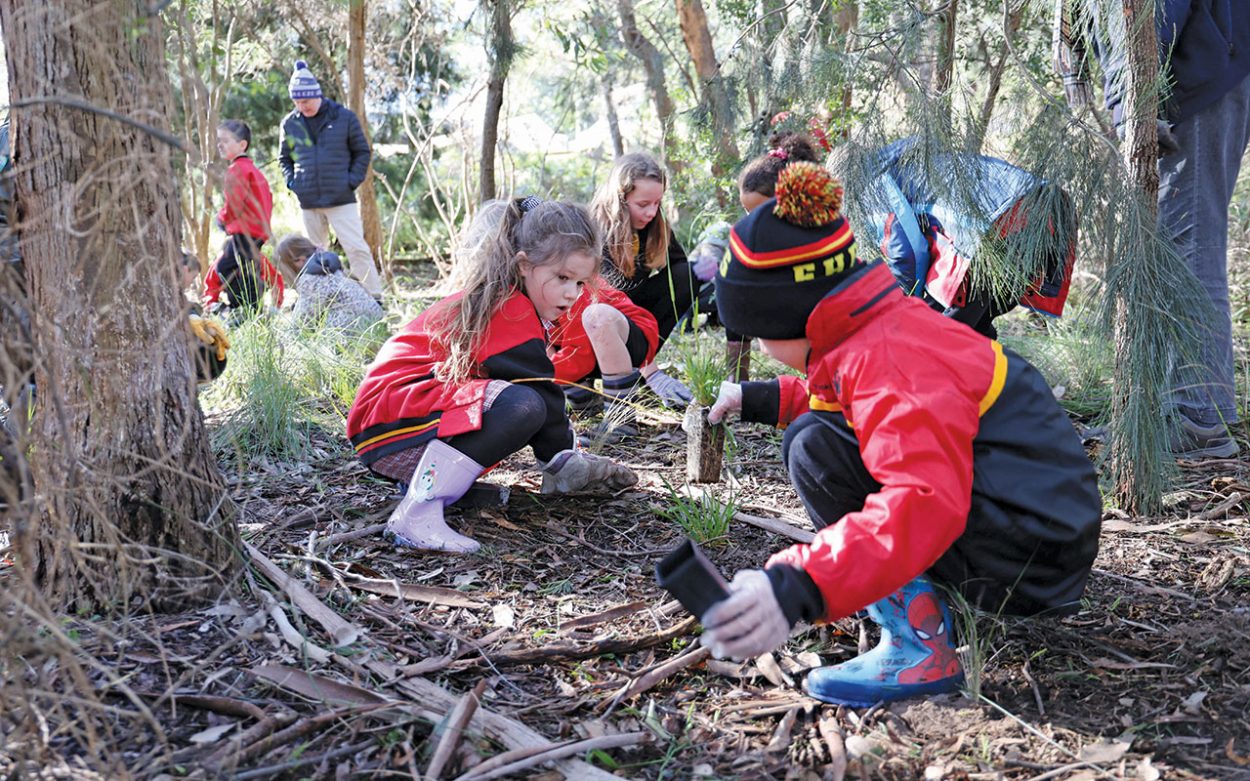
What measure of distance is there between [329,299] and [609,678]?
150 inches

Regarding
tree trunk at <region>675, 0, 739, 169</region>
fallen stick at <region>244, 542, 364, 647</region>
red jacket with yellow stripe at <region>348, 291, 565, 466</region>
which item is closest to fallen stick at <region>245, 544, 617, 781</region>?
fallen stick at <region>244, 542, 364, 647</region>

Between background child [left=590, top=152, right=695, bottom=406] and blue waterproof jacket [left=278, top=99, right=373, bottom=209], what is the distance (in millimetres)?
3561

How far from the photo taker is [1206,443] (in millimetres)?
3324

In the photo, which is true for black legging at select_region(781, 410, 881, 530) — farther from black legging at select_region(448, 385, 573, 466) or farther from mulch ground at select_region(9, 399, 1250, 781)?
black legging at select_region(448, 385, 573, 466)

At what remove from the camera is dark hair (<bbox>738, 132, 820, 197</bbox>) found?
4156 mm

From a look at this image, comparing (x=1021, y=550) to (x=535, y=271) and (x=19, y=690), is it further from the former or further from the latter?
(x=19, y=690)

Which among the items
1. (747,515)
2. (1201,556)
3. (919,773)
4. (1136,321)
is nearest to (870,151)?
(1136,321)

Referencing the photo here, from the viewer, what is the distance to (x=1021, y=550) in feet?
6.58

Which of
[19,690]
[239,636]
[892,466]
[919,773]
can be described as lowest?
[919,773]

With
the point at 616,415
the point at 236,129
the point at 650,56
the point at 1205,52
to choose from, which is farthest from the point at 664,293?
the point at 650,56

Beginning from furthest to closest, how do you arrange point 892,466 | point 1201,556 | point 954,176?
point 954,176, point 1201,556, point 892,466

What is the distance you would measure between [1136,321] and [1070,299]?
3.50m

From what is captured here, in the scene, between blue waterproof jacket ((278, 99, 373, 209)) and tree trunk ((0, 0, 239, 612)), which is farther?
blue waterproof jacket ((278, 99, 373, 209))

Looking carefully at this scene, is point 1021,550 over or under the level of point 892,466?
under
